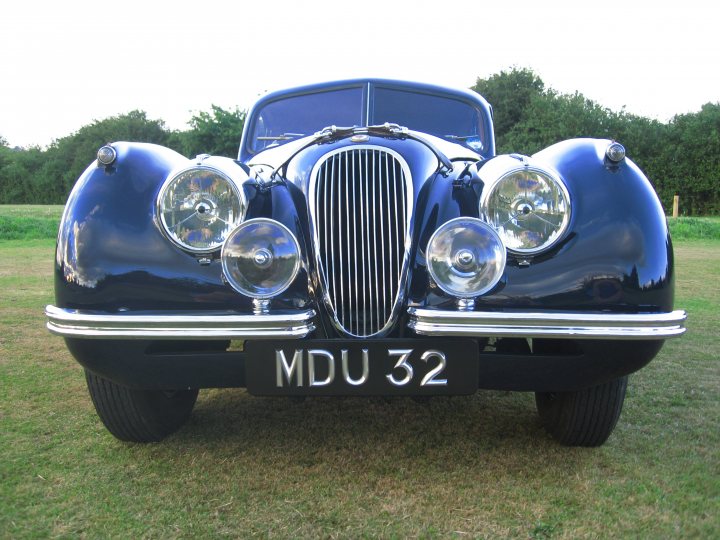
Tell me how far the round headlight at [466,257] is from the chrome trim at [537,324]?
0.11 metres

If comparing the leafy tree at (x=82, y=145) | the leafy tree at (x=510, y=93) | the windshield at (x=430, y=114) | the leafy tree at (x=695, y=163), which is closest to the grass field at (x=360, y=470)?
the windshield at (x=430, y=114)

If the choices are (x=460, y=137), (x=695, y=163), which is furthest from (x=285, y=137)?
(x=695, y=163)

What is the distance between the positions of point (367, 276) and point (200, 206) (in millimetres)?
636

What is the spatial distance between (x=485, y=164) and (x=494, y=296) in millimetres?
690

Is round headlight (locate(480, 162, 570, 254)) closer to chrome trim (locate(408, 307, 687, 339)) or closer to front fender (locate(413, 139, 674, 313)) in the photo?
front fender (locate(413, 139, 674, 313))

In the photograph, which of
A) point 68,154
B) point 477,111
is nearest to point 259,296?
point 477,111

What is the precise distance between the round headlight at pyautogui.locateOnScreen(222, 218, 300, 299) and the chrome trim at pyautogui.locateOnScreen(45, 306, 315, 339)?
0.34ft

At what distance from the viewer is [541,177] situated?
2.13 m

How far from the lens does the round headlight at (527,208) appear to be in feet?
6.88

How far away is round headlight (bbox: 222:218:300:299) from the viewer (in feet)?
6.63

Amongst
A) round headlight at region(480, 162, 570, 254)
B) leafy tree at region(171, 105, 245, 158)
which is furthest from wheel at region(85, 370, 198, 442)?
leafy tree at region(171, 105, 245, 158)

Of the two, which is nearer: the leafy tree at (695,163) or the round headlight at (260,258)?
the round headlight at (260,258)

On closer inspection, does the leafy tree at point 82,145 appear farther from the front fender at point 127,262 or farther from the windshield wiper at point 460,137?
the front fender at point 127,262

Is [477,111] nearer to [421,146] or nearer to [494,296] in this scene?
[421,146]
